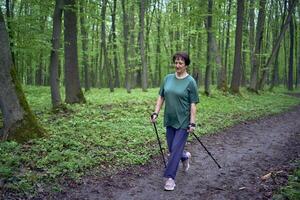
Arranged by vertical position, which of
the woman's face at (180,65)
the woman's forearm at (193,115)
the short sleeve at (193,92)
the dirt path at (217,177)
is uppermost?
the woman's face at (180,65)

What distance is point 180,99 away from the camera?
6.25m

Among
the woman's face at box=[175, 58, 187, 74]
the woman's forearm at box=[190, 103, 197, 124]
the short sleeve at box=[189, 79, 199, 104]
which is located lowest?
the woman's forearm at box=[190, 103, 197, 124]

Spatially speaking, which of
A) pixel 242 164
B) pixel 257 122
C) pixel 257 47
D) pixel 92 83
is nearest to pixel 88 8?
pixel 257 122

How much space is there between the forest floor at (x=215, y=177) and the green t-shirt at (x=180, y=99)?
48.9 inches

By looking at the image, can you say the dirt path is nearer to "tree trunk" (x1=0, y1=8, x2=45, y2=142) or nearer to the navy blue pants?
the navy blue pants

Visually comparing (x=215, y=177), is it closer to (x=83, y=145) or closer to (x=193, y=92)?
(x=193, y=92)

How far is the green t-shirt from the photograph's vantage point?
624cm

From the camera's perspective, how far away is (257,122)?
14078 millimetres

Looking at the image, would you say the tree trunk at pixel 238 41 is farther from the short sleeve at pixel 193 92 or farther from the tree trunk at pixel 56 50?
the short sleeve at pixel 193 92

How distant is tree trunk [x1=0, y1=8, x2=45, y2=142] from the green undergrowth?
42 cm

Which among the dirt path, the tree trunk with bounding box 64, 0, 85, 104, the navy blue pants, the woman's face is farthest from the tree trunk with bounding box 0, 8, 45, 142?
the tree trunk with bounding box 64, 0, 85, 104

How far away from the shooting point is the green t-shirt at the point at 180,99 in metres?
6.24

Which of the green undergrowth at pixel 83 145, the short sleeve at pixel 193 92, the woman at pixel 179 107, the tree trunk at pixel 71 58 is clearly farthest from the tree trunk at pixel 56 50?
the short sleeve at pixel 193 92

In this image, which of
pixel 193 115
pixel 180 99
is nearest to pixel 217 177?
pixel 193 115
